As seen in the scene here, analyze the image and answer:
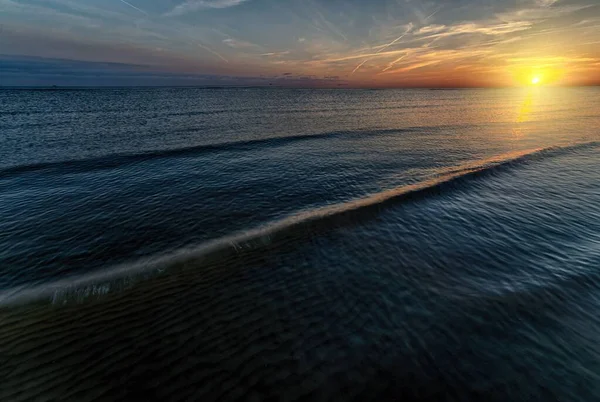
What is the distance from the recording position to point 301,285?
1139 cm

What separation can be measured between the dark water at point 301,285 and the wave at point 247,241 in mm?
102

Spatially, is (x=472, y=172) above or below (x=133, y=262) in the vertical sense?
above

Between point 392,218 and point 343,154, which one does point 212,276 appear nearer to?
point 392,218

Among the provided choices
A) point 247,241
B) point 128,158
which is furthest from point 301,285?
point 128,158

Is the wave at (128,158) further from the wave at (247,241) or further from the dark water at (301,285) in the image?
the wave at (247,241)

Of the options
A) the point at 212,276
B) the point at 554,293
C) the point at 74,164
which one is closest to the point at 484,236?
the point at 554,293

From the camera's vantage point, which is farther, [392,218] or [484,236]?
[392,218]

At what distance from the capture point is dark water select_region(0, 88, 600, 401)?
297 inches

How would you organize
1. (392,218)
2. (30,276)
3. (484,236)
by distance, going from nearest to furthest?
(30,276) → (484,236) → (392,218)

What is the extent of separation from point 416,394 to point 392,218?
1127 centimetres

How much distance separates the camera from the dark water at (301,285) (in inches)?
297

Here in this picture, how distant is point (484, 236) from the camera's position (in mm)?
14859

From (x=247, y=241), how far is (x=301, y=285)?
469cm

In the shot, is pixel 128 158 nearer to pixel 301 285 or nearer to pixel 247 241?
pixel 247 241
